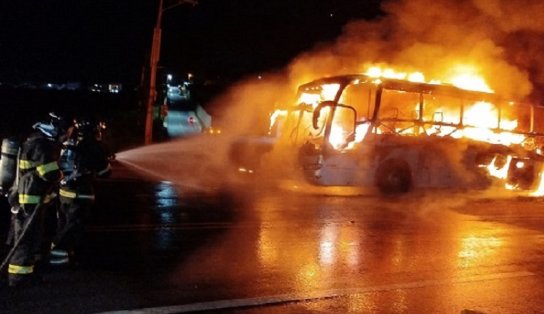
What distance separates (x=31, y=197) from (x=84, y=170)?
1047mm

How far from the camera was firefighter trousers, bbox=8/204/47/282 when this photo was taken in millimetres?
5660

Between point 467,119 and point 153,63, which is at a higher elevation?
point 153,63

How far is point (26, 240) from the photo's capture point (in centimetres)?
569

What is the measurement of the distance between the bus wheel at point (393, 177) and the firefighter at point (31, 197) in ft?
31.7

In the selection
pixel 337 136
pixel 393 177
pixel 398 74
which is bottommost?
pixel 393 177

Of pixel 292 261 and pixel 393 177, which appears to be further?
pixel 393 177

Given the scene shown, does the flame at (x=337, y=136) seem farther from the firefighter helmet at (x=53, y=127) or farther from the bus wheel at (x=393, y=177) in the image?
the firefighter helmet at (x=53, y=127)

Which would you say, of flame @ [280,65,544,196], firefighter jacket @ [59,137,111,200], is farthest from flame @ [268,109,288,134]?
firefighter jacket @ [59,137,111,200]

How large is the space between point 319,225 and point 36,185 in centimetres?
521

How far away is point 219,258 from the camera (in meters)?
7.26

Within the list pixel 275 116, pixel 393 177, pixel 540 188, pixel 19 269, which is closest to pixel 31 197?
pixel 19 269

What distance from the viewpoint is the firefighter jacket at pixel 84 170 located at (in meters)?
6.67

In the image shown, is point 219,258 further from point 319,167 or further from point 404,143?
point 404,143

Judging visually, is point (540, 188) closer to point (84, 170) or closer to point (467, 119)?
point (467, 119)
